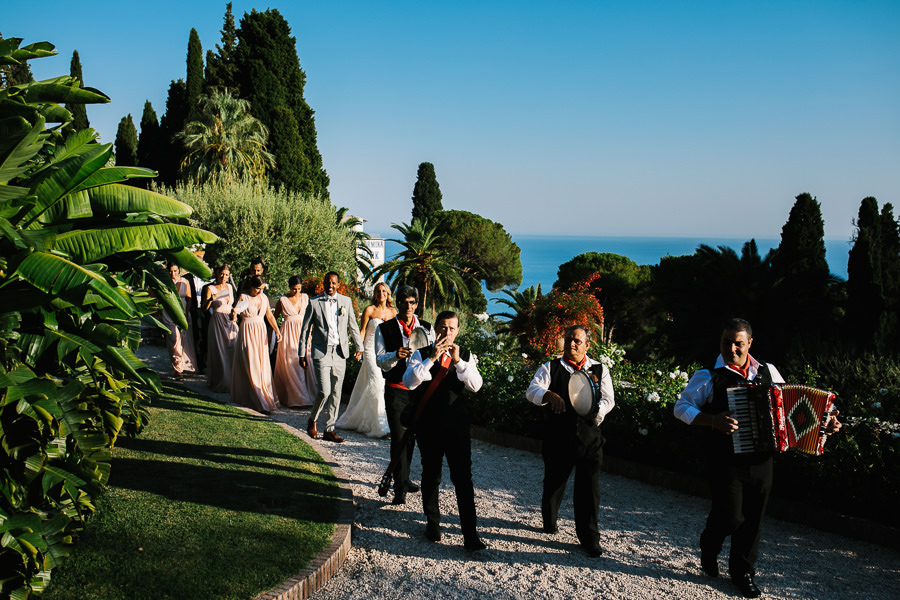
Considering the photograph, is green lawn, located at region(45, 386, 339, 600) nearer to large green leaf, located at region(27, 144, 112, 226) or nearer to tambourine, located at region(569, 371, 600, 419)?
tambourine, located at region(569, 371, 600, 419)

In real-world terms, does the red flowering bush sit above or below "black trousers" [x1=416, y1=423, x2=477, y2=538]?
above

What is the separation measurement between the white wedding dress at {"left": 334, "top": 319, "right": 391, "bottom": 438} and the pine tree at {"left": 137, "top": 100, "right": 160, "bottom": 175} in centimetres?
4228

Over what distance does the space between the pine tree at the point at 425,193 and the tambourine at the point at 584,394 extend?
216ft

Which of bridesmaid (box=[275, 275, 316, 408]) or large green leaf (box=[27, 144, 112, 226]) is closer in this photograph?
large green leaf (box=[27, 144, 112, 226])

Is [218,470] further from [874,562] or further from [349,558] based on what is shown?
[874,562]

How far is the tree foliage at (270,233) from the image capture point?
26.2 metres

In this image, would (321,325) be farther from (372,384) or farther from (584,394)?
(584,394)

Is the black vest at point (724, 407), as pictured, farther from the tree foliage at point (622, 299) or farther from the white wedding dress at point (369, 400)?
the tree foliage at point (622, 299)

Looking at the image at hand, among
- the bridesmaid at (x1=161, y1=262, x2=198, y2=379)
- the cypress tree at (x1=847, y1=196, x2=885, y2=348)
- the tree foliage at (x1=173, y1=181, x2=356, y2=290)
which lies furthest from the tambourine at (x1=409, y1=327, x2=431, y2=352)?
the tree foliage at (x1=173, y1=181, x2=356, y2=290)

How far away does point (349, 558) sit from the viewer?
5.50m

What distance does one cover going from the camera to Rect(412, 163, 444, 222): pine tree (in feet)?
233

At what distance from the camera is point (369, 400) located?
9477 mm

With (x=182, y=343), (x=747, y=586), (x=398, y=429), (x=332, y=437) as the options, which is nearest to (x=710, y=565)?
(x=747, y=586)

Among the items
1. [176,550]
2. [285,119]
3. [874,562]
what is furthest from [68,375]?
[285,119]
